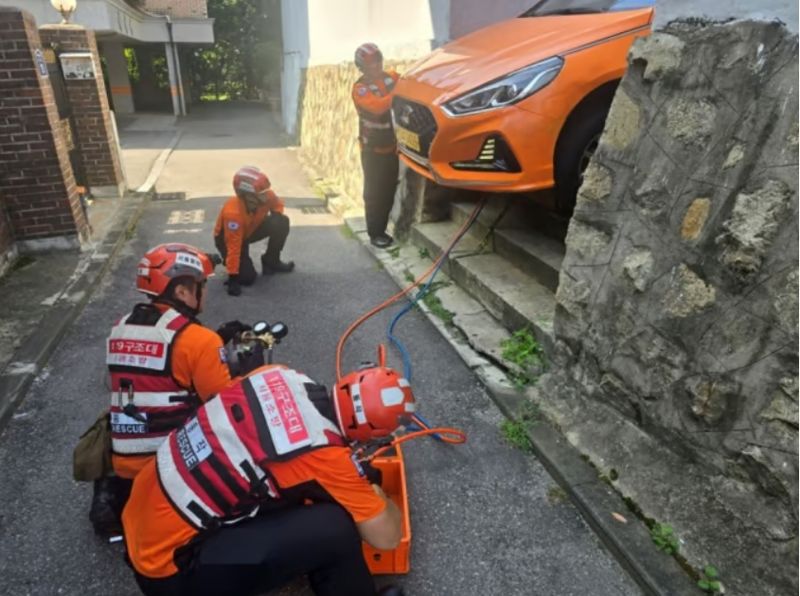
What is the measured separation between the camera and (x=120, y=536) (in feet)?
8.61

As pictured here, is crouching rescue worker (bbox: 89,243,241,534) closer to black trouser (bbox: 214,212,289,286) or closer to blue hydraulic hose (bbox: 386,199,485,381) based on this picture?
blue hydraulic hose (bbox: 386,199,485,381)

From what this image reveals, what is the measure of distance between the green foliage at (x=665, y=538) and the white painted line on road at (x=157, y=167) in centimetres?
878

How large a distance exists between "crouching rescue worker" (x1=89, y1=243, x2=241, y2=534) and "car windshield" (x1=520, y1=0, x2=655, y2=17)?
Answer: 3.35 meters

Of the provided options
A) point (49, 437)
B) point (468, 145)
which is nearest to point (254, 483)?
point (49, 437)

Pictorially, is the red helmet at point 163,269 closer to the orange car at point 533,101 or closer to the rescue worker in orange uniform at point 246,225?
the orange car at point 533,101

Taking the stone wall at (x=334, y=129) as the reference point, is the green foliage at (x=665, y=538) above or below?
above

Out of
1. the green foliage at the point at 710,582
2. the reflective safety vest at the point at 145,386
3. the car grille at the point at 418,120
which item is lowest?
the green foliage at the point at 710,582

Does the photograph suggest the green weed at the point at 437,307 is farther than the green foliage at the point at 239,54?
No

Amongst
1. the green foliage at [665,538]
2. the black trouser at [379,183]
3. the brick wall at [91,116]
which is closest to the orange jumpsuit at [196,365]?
the green foliage at [665,538]

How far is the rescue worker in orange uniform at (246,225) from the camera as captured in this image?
210 inches

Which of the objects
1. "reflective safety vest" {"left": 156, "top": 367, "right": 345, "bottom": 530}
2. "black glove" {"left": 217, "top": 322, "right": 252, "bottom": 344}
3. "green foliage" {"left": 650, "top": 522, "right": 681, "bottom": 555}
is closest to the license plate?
"black glove" {"left": 217, "top": 322, "right": 252, "bottom": 344}

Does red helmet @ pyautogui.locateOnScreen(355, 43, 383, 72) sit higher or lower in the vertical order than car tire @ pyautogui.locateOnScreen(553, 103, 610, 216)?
higher

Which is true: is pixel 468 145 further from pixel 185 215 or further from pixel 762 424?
pixel 185 215

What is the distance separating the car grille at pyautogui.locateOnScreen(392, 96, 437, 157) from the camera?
4.24 metres
